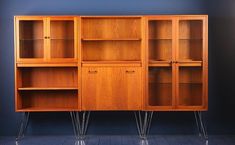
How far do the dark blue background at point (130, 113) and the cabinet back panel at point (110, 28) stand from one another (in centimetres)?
16

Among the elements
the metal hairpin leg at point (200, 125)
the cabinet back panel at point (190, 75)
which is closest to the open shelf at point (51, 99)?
the cabinet back panel at point (190, 75)

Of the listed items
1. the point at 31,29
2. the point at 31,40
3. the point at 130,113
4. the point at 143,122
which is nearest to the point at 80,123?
the point at 130,113

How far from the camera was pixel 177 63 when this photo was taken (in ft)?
14.1

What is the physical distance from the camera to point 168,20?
4301 mm

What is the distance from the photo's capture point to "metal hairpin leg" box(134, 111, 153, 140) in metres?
4.48

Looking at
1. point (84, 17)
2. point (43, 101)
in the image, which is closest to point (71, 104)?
point (43, 101)

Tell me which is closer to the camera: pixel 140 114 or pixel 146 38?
pixel 146 38

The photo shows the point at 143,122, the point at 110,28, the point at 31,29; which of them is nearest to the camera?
the point at 31,29

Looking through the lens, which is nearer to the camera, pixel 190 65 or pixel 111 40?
pixel 190 65

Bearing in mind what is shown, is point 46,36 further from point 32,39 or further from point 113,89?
point 113,89

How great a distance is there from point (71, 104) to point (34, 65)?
2.20 feet

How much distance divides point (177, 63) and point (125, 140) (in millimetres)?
1079

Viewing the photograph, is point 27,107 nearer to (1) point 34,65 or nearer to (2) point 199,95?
(1) point 34,65

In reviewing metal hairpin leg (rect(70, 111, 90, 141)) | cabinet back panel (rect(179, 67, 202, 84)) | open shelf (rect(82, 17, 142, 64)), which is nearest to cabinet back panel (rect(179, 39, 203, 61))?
cabinet back panel (rect(179, 67, 202, 84))
